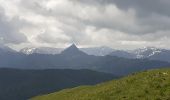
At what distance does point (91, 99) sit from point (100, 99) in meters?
2.08

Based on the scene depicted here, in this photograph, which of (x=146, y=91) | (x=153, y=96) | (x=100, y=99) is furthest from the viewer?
(x=100, y=99)

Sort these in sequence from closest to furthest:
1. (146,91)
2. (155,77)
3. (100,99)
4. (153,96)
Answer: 1. (153,96)
2. (146,91)
3. (100,99)
4. (155,77)

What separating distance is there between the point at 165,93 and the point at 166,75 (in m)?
8.19

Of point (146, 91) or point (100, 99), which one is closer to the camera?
point (146, 91)

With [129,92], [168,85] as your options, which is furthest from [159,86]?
[129,92]

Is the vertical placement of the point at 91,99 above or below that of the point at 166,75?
below

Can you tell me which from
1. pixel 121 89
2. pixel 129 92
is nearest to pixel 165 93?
pixel 129 92

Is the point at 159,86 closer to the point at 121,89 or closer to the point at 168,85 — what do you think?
the point at 168,85

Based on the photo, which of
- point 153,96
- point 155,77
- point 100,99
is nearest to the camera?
point 153,96

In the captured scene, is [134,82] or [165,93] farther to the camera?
[134,82]

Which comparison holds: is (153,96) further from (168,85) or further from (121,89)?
(121,89)

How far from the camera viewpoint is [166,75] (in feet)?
133

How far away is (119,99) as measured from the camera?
3488 cm

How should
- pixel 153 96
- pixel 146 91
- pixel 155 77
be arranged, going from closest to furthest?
pixel 153 96
pixel 146 91
pixel 155 77
